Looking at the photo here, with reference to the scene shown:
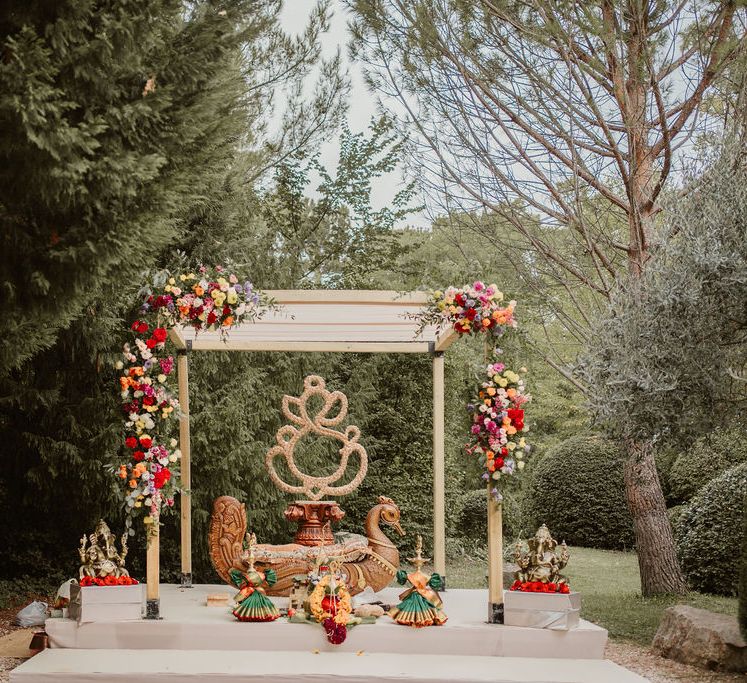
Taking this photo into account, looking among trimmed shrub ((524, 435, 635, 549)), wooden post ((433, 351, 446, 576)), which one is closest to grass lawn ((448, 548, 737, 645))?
trimmed shrub ((524, 435, 635, 549))

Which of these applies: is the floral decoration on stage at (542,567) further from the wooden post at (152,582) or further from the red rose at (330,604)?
the wooden post at (152,582)

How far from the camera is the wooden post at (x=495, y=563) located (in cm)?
646

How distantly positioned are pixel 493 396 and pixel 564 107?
320 centimetres

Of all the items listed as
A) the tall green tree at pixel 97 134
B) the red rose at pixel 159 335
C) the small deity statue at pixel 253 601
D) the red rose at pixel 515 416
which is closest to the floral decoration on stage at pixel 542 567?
the red rose at pixel 515 416

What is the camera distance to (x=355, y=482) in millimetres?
7891

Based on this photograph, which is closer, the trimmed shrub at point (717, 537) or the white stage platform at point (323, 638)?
the white stage platform at point (323, 638)

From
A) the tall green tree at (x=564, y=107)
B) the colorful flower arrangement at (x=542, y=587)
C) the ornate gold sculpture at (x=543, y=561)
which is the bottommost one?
the colorful flower arrangement at (x=542, y=587)

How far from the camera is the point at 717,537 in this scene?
9031 millimetres

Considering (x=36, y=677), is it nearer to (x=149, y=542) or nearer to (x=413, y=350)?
(x=149, y=542)

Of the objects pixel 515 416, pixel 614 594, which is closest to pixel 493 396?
pixel 515 416

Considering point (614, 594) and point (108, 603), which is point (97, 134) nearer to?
point (108, 603)

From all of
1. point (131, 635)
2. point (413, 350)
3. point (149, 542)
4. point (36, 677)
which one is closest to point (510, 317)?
point (413, 350)

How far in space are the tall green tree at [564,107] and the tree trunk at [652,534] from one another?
0.01 meters

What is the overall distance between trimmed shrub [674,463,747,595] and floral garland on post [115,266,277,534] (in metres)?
5.32
